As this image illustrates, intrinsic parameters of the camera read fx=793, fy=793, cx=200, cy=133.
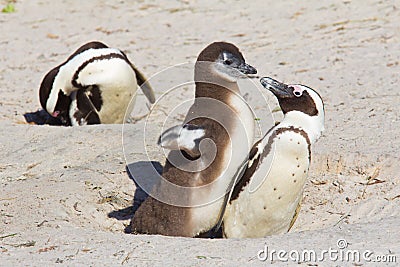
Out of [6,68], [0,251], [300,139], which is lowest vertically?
[6,68]

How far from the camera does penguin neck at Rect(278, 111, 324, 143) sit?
15.1ft

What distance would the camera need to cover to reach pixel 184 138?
4590 millimetres

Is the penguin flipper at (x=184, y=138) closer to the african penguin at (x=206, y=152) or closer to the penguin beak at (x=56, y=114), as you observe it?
the african penguin at (x=206, y=152)

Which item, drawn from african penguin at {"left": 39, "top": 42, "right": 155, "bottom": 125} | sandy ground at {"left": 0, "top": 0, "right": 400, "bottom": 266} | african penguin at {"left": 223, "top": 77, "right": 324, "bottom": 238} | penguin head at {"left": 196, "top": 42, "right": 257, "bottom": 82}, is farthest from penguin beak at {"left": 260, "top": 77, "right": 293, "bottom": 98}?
african penguin at {"left": 39, "top": 42, "right": 155, "bottom": 125}

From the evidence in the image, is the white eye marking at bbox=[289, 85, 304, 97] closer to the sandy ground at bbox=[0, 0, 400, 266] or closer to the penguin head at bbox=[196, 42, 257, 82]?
the penguin head at bbox=[196, 42, 257, 82]

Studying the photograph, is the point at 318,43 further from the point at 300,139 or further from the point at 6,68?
the point at 300,139

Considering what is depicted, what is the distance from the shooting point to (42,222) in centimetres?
477

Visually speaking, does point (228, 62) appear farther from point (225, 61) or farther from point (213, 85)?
point (213, 85)

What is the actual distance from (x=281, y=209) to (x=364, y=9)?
189 inches

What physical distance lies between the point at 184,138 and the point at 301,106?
2.35 feet

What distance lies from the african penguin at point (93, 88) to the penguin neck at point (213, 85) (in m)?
1.98

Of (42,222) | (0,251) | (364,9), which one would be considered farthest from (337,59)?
(0,251)

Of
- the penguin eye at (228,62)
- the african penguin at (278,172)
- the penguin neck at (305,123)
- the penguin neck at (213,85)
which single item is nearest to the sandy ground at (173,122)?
the african penguin at (278,172)

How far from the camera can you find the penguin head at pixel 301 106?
4.64 meters
